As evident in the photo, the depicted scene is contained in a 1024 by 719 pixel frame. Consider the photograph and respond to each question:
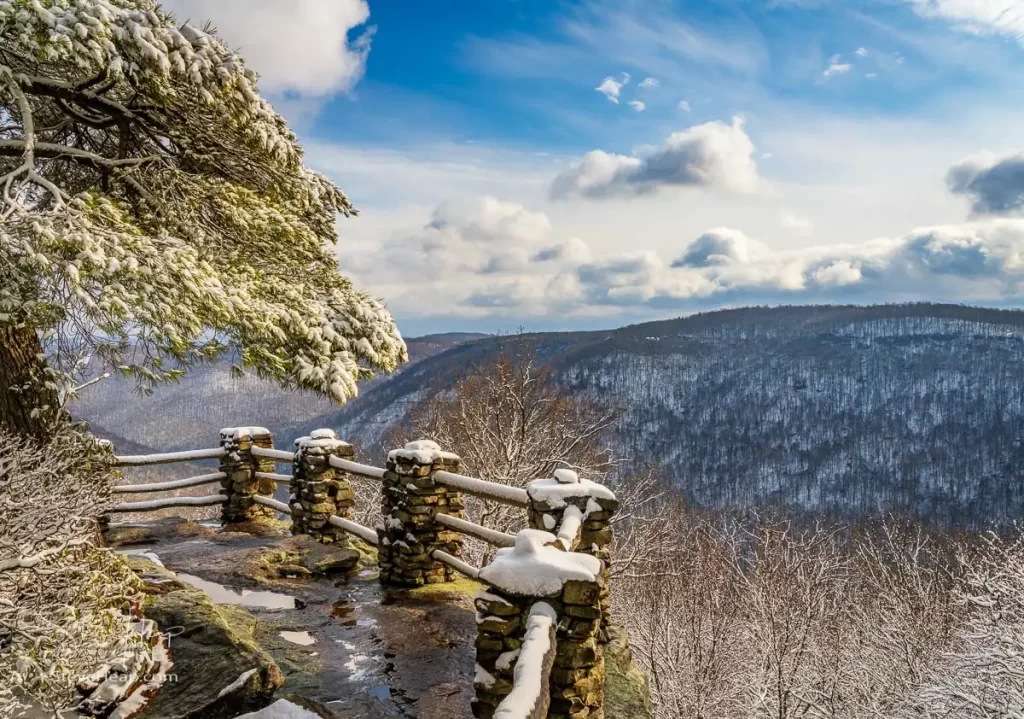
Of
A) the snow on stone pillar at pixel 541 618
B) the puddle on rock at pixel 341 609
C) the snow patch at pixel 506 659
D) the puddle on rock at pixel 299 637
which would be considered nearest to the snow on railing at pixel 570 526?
the snow on stone pillar at pixel 541 618

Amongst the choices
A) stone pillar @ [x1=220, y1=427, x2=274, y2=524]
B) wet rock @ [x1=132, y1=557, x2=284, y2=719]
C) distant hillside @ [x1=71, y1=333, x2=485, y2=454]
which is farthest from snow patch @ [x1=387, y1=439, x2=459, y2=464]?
distant hillside @ [x1=71, y1=333, x2=485, y2=454]

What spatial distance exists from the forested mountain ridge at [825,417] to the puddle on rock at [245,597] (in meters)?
86.7

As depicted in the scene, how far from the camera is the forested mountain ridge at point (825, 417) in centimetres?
11806

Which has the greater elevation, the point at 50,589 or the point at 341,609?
the point at 50,589

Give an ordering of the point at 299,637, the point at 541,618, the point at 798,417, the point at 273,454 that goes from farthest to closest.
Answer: the point at 798,417 < the point at 273,454 < the point at 299,637 < the point at 541,618

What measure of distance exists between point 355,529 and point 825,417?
6793 inches

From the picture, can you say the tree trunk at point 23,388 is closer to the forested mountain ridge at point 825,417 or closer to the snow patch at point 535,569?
the snow patch at point 535,569

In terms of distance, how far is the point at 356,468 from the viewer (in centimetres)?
877

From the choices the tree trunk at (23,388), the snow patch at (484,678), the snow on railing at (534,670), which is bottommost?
the snow patch at (484,678)

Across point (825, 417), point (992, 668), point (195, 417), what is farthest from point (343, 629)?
point (195, 417)

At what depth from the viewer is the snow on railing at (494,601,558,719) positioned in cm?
255

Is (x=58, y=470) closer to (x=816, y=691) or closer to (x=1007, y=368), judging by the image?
(x=816, y=691)

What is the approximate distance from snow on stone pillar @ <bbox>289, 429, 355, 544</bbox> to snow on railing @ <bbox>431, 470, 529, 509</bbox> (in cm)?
303

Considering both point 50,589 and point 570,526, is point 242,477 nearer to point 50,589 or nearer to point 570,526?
point 50,589
